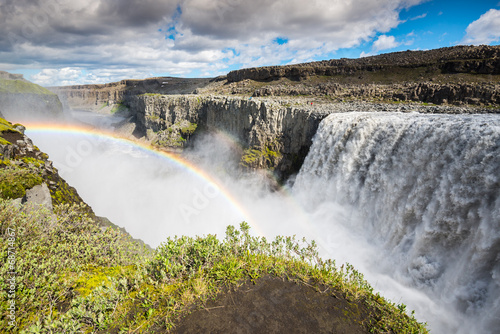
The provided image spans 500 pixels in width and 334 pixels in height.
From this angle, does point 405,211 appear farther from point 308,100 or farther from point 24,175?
point 308,100

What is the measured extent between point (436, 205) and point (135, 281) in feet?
41.3

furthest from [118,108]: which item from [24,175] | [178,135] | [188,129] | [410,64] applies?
[24,175]

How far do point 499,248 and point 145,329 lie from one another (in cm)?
1130

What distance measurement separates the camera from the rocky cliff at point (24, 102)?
63.2 metres

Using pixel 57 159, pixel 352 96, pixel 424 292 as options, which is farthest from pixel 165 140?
pixel 424 292

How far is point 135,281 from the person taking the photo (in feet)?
16.5

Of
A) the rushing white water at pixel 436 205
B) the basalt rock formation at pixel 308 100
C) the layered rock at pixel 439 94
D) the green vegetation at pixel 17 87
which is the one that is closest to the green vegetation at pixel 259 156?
the basalt rock formation at pixel 308 100

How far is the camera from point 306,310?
4.78 m

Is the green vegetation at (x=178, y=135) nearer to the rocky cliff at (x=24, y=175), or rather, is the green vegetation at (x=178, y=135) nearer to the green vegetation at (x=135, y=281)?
the rocky cliff at (x=24, y=175)

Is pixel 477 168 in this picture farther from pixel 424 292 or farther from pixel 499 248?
pixel 424 292

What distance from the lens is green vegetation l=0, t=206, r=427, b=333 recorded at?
4.30 meters

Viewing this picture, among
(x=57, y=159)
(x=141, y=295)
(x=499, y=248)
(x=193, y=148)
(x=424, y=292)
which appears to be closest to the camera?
(x=141, y=295)

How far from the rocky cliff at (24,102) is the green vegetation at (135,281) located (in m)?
80.3

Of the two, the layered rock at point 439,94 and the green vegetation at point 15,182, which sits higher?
the layered rock at point 439,94
